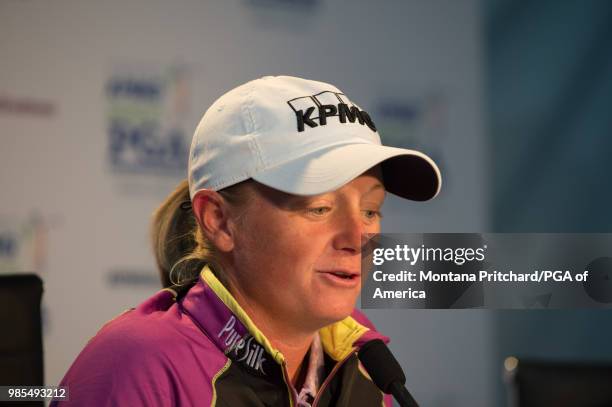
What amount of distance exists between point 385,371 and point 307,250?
0.18m

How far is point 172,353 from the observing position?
42.3 inches

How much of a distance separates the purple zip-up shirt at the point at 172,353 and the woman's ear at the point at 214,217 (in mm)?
50

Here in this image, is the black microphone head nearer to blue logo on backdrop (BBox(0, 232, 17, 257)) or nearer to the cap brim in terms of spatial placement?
the cap brim

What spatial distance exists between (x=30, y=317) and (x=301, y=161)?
568 millimetres

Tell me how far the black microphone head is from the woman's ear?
227mm

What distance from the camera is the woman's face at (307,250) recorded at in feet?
3.50

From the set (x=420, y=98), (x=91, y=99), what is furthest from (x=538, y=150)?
(x=91, y=99)

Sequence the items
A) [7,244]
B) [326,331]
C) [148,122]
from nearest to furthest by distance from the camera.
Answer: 1. [326,331]
2. [7,244]
3. [148,122]

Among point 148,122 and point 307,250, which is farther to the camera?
point 148,122

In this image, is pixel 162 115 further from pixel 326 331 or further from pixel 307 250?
pixel 307 250

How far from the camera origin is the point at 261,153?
109 cm

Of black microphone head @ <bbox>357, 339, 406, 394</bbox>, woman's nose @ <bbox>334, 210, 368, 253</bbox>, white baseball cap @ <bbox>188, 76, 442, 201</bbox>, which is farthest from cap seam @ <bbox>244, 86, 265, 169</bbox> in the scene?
black microphone head @ <bbox>357, 339, 406, 394</bbox>

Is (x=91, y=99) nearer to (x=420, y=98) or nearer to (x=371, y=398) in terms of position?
(x=420, y=98)

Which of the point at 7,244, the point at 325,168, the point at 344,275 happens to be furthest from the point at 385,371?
the point at 7,244
